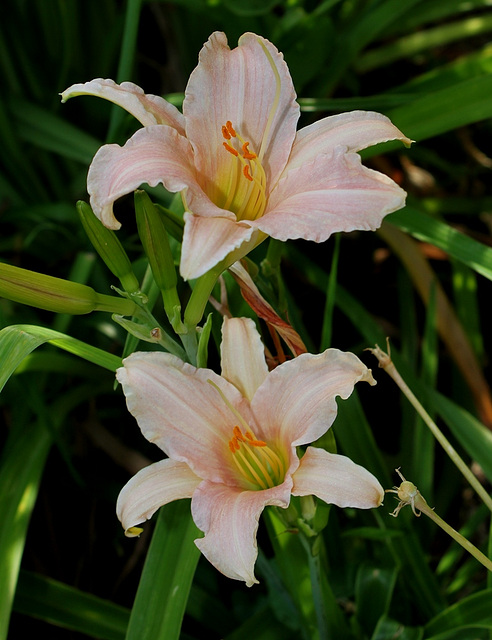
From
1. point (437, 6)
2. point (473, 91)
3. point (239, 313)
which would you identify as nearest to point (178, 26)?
point (437, 6)

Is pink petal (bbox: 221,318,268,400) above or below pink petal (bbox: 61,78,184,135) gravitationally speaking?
below

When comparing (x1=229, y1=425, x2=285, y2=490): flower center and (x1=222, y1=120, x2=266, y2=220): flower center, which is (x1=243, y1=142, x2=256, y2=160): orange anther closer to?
(x1=222, y1=120, x2=266, y2=220): flower center

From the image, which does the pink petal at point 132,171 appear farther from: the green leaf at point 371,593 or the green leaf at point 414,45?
the green leaf at point 414,45

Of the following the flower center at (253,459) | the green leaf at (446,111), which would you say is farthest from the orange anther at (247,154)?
the green leaf at (446,111)

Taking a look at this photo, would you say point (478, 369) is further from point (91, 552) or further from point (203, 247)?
point (203, 247)

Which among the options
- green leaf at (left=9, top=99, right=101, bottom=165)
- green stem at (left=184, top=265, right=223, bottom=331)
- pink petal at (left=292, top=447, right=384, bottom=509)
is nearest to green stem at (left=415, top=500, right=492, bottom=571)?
pink petal at (left=292, top=447, right=384, bottom=509)

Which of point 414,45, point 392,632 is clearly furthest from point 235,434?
point 414,45
